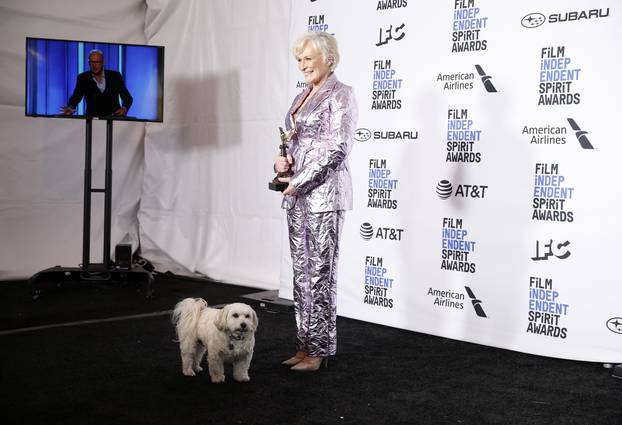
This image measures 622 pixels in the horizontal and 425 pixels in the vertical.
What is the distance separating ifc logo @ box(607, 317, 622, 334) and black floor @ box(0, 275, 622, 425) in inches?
8.3

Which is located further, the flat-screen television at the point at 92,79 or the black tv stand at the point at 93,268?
the black tv stand at the point at 93,268

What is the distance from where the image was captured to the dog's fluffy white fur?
298cm

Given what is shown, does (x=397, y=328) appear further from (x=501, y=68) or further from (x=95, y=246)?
(x=95, y=246)

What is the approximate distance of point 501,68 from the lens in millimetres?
3906

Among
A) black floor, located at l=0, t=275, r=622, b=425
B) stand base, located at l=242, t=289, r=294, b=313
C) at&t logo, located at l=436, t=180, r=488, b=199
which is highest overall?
at&t logo, located at l=436, t=180, r=488, b=199

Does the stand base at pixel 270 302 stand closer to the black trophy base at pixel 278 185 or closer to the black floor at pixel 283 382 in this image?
the black floor at pixel 283 382

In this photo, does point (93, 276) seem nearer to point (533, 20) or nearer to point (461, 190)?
point (461, 190)

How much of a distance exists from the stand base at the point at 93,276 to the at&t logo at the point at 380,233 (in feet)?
5.31

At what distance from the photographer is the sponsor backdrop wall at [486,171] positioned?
11.7ft

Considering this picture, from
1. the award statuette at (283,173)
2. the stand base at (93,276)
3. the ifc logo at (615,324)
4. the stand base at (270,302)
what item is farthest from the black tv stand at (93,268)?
the ifc logo at (615,324)

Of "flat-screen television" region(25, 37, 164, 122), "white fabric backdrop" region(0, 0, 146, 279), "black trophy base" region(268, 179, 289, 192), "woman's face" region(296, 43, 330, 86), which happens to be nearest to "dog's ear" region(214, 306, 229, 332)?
"black trophy base" region(268, 179, 289, 192)

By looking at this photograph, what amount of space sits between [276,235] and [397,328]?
1.50 meters

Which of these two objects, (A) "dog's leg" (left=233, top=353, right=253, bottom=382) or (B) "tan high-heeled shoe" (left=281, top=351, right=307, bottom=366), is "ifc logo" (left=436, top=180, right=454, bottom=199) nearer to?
(B) "tan high-heeled shoe" (left=281, top=351, right=307, bottom=366)

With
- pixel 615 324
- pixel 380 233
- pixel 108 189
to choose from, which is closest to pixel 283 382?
pixel 380 233
